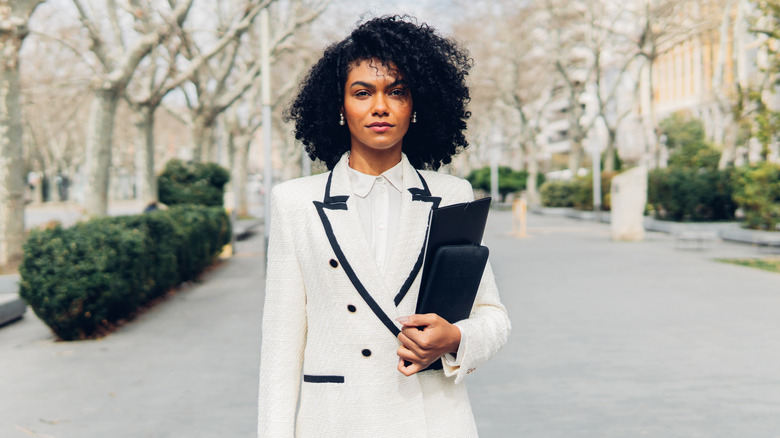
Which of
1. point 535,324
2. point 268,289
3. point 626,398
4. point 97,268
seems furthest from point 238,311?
point 268,289

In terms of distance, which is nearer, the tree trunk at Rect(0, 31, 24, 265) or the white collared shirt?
the white collared shirt

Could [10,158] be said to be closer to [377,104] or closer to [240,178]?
[377,104]

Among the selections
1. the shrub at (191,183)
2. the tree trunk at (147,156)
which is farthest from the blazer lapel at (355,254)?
the shrub at (191,183)

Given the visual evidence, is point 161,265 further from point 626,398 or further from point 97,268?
point 626,398

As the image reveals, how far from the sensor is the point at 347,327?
1.97 meters

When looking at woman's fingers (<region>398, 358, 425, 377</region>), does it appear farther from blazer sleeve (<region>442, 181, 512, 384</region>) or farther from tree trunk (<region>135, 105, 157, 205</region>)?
A: tree trunk (<region>135, 105, 157, 205</region>)

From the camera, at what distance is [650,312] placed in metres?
9.61

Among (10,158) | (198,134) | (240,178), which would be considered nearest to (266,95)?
(10,158)

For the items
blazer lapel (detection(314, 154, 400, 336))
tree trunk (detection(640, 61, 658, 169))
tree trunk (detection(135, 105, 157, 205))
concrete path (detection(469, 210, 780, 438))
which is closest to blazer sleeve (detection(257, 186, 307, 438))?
blazer lapel (detection(314, 154, 400, 336))

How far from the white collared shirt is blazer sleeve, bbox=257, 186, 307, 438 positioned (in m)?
0.18

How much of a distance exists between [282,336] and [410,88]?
701 millimetres

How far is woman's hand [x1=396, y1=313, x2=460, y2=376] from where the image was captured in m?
1.84

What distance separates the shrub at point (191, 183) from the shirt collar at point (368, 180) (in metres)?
19.5

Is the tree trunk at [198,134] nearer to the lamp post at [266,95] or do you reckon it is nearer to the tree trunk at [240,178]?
the lamp post at [266,95]
